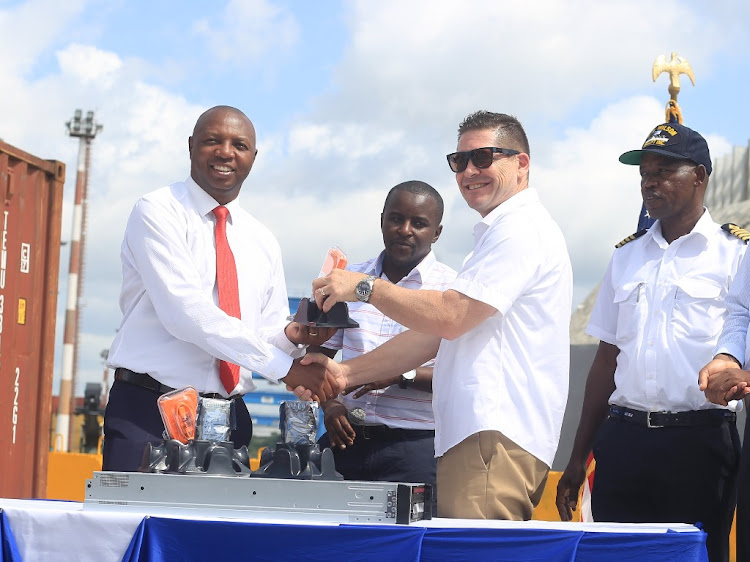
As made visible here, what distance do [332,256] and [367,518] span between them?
1132 mm

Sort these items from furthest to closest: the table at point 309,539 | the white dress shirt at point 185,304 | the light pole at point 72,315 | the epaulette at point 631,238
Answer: the light pole at point 72,315
the epaulette at point 631,238
the white dress shirt at point 185,304
the table at point 309,539

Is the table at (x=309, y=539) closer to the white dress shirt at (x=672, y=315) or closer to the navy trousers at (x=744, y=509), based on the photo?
the navy trousers at (x=744, y=509)

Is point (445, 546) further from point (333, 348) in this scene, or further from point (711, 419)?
point (333, 348)

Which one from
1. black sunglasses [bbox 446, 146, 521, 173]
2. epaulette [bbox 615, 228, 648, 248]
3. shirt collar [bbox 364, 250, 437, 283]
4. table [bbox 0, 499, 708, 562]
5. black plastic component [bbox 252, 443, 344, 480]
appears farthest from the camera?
shirt collar [bbox 364, 250, 437, 283]

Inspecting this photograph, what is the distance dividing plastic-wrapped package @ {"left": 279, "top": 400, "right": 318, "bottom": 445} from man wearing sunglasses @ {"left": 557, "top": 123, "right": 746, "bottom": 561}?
55.4 inches

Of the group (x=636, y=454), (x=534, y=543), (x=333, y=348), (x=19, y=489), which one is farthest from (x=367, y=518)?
(x=19, y=489)

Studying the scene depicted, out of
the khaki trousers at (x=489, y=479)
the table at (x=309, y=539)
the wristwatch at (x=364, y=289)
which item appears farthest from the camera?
the wristwatch at (x=364, y=289)

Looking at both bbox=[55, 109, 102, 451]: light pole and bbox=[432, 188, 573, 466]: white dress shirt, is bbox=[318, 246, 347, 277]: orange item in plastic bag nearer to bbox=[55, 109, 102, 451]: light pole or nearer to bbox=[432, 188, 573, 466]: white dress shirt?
bbox=[432, 188, 573, 466]: white dress shirt

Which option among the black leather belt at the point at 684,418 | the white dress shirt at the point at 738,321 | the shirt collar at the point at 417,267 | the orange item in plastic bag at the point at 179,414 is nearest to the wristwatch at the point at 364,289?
the orange item in plastic bag at the point at 179,414

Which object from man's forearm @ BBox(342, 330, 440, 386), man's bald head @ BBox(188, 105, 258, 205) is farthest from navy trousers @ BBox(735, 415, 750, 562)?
man's bald head @ BBox(188, 105, 258, 205)

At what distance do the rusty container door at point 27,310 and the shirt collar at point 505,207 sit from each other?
3.88 m

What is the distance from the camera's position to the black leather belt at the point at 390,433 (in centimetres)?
408

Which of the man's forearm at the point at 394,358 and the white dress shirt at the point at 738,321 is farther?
the man's forearm at the point at 394,358

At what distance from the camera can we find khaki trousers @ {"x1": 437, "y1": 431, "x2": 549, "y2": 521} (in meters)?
2.82
